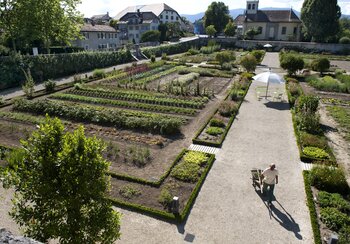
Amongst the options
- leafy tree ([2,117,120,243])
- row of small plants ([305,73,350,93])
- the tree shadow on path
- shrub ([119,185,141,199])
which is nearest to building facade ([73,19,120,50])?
row of small plants ([305,73,350,93])

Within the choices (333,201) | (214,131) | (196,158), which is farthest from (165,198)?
(214,131)

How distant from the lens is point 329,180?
10.6m

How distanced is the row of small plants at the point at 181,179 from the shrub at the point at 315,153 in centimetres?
472

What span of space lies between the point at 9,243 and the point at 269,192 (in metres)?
8.23

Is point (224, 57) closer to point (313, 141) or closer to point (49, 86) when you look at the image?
point (49, 86)

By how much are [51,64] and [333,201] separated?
102 feet

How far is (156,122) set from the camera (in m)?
16.1

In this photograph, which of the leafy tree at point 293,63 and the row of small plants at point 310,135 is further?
the leafy tree at point 293,63

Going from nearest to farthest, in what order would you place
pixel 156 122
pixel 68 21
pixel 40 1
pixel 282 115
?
pixel 156 122 → pixel 282 115 → pixel 40 1 → pixel 68 21

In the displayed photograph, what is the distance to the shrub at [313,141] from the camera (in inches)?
550

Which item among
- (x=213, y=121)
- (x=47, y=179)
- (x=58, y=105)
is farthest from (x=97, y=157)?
(x=58, y=105)

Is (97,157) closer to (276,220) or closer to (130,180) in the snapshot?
(130,180)

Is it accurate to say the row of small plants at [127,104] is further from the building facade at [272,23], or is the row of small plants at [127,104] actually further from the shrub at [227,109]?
the building facade at [272,23]

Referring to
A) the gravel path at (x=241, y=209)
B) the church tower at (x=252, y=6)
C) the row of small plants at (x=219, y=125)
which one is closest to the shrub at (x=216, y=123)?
the row of small plants at (x=219, y=125)
